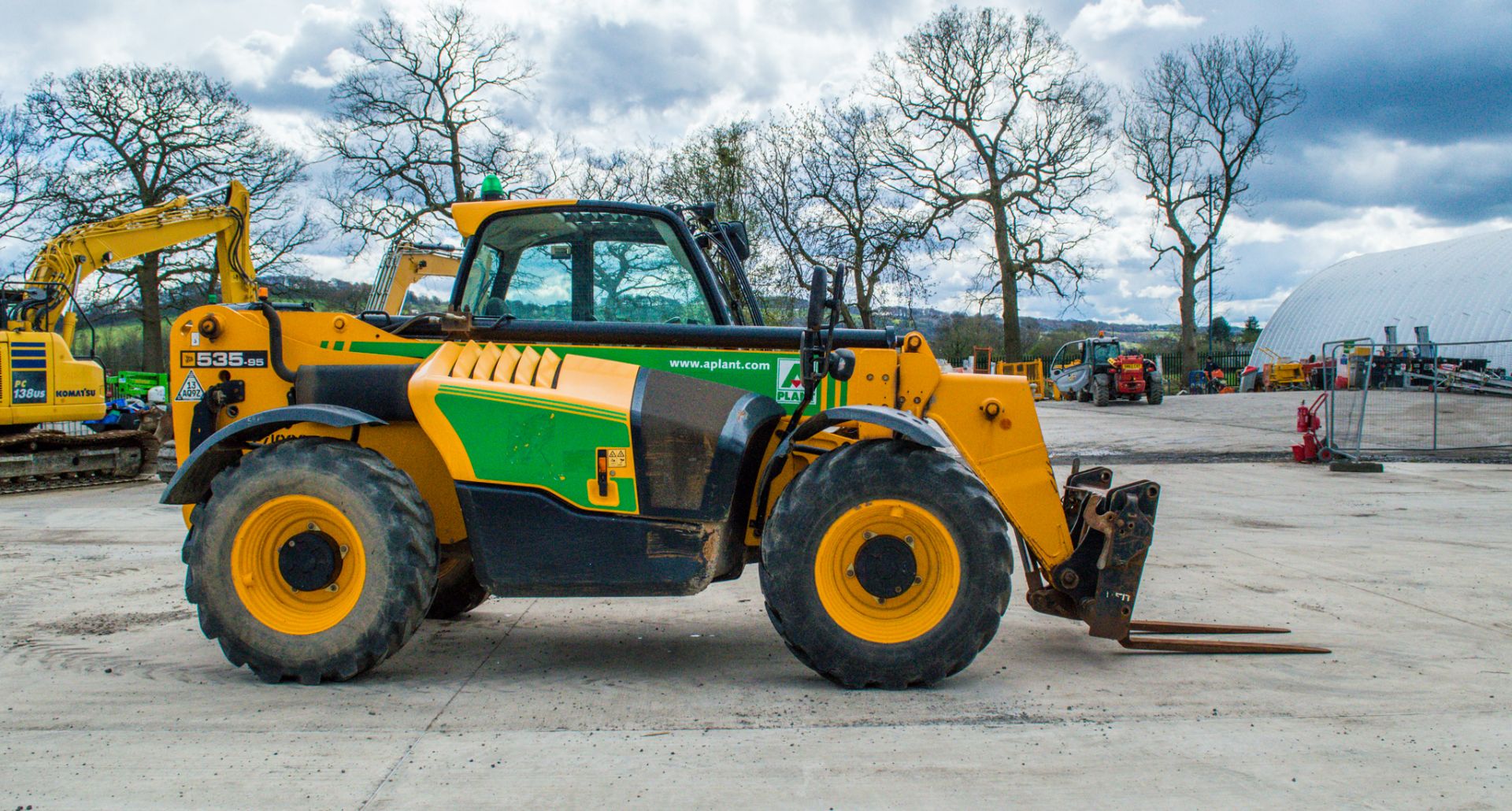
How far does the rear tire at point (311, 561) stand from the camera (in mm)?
4371

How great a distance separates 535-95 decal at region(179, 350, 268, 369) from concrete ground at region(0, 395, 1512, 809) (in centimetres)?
145

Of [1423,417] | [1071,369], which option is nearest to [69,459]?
[1423,417]

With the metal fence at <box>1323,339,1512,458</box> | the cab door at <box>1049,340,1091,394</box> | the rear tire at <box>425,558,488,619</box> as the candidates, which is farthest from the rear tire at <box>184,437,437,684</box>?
the cab door at <box>1049,340,1091,394</box>

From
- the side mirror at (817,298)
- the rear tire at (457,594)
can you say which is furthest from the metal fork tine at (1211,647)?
the rear tire at (457,594)

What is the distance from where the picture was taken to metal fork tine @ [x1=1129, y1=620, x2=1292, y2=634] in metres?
5.40

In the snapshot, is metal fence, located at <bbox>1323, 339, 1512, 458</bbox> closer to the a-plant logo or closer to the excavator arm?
the a-plant logo

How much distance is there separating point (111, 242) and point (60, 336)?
5.63ft

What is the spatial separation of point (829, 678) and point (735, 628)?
141 cm

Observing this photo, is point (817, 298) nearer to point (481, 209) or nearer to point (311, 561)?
point (481, 209)

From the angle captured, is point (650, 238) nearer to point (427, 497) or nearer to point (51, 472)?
point (427, 497)

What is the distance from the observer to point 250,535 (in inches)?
178

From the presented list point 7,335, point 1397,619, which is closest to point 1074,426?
point 1397,619

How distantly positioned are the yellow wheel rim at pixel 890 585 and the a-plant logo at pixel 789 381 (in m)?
0.80

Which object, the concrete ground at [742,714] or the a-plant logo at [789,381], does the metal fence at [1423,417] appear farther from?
the a-plant logo at [789,381]
